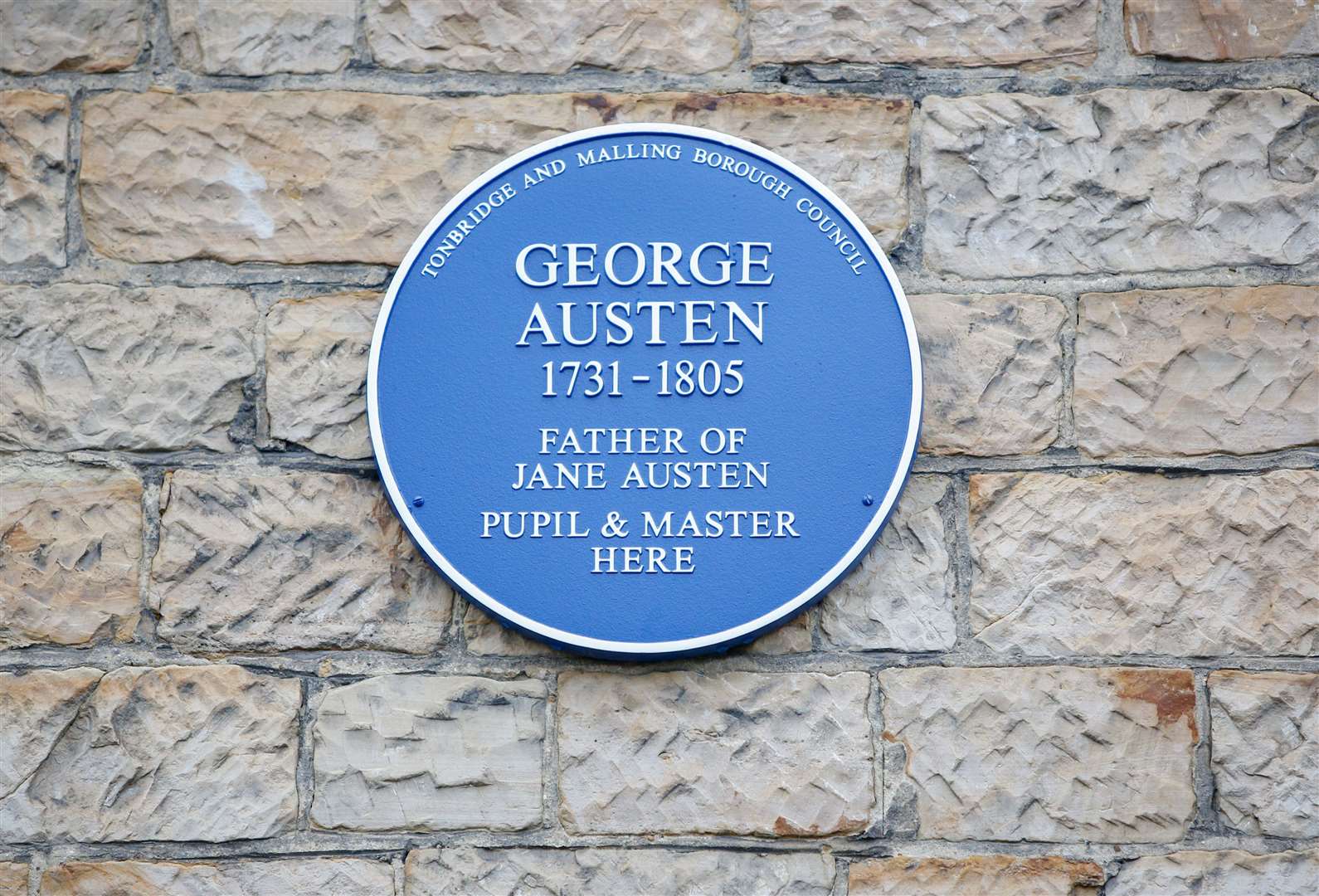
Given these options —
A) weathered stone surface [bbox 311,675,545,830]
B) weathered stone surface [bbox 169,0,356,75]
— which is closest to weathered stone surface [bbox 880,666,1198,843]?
weathered stone surface [bbox 311,675,545,830]

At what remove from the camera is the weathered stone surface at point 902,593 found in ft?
7.70

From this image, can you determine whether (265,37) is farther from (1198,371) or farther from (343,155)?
(1198,371)

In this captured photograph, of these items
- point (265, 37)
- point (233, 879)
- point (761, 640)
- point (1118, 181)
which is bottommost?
point (233, 879)

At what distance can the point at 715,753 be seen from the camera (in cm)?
231

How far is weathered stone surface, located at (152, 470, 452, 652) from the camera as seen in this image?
2373mm

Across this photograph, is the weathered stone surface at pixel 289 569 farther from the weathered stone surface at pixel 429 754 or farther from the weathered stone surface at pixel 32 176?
the weathered stone surface at pixel 32 176

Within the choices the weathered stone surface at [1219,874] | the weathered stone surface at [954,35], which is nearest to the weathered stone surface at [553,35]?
the weathered stone surface at [954,35]

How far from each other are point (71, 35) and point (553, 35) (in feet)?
2.92

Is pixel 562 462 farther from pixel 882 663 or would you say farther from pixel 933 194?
pixel 933 194

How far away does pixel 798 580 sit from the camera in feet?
7.52

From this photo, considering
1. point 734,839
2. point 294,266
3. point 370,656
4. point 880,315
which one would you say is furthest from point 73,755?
point 880,315

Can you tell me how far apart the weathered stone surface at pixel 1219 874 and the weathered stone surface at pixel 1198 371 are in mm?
677

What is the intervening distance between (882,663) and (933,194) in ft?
2.74

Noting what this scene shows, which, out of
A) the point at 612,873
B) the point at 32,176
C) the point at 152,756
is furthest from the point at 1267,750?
the point at 32,176
